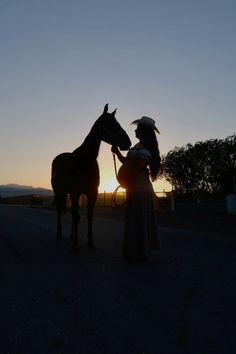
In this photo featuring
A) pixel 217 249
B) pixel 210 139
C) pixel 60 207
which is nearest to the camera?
pixel 217 249

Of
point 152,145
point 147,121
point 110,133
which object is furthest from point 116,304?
point 110,133

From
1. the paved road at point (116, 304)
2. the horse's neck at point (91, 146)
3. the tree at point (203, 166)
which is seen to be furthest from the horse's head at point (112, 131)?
the tree at point (203, 166)

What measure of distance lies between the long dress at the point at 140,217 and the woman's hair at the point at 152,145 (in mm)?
93

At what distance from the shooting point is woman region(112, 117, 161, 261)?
286 inches

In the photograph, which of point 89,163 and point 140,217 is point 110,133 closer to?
point 89,163

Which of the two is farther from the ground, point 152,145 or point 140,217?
point 152,145

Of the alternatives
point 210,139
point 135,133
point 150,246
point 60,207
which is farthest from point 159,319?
point 210,139

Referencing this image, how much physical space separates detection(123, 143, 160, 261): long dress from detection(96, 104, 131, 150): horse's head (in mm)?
508

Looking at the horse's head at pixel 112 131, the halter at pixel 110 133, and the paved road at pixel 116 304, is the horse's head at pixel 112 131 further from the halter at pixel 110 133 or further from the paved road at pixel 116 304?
the paved road at pixel 116 304

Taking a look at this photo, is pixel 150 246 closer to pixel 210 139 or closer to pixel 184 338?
pixel 184 338

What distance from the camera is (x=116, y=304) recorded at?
15.0 ft

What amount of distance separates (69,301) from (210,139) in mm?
70239

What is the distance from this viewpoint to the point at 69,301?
469cm

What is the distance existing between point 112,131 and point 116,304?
4127mm
